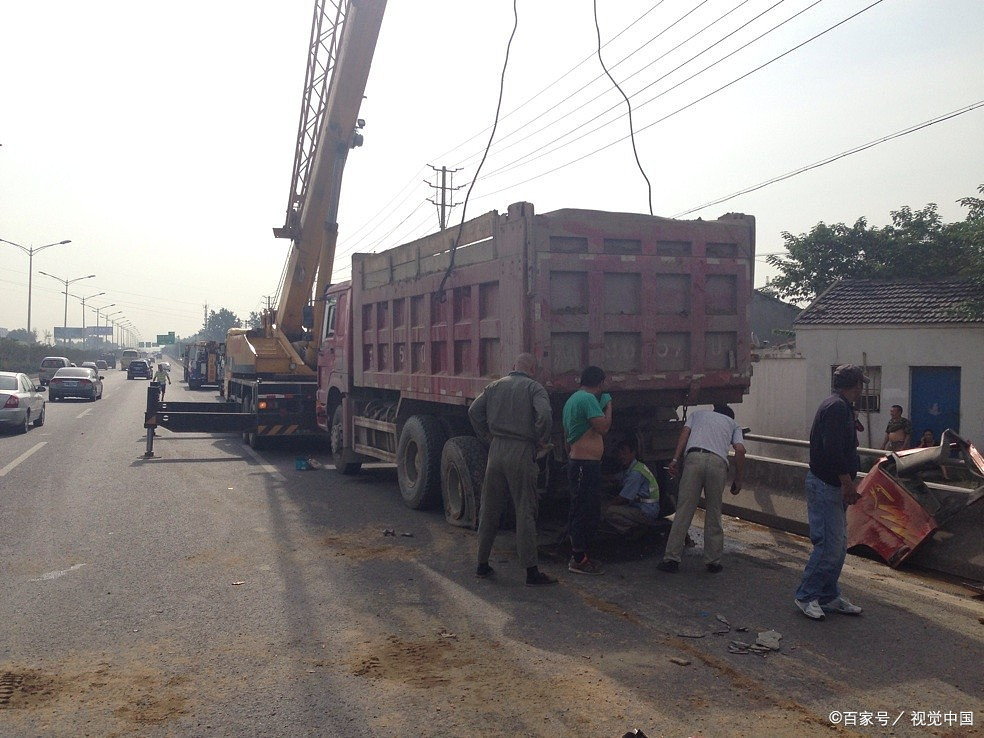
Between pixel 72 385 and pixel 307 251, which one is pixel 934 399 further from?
pixel 72 385

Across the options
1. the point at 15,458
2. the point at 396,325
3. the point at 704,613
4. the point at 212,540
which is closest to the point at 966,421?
the point at 396,325

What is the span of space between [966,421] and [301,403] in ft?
41.1

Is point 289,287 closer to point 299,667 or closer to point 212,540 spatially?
point 212,540

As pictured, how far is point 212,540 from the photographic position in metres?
7.98

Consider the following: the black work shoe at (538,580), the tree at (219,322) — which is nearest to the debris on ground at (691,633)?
the black work shoe at (538,580)

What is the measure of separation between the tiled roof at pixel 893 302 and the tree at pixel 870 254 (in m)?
4.51

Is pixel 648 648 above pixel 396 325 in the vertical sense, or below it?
below

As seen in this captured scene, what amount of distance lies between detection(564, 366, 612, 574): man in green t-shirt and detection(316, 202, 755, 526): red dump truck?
0.56 m

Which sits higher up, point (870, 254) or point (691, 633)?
point (870, 254)

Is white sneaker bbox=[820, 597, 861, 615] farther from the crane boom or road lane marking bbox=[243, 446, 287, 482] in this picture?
the crane boom

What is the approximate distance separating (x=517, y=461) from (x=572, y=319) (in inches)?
60.1

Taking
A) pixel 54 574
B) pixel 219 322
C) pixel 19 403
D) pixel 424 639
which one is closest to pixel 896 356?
pixel 424 639

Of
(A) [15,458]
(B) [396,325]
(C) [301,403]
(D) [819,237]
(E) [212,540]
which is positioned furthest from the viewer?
(D) [819,237]

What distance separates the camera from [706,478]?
6785 millimetres
